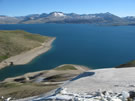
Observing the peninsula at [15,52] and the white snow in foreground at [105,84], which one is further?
the peninsula at [15,52]

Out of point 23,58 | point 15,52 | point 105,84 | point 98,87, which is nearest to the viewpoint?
point 98,87

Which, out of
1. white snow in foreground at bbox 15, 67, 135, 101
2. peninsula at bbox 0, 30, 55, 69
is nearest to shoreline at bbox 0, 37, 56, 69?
peninsula at bbox 0, 30, 55, 69

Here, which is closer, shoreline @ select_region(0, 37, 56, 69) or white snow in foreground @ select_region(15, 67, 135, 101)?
white snow in foreground @ select_region(15, 67, 135, 101)

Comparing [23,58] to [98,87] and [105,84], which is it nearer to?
[105,84]

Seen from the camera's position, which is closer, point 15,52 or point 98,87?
point 98,87

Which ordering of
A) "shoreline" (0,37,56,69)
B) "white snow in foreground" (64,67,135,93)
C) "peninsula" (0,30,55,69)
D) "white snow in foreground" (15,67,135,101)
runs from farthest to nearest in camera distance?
"peninsula" (0,30,55,69) → "shoreline" (0,37,56,69) → "white snow in foreground" (64,67,135,93) → "white snow in foreground" (15,67,135,101)

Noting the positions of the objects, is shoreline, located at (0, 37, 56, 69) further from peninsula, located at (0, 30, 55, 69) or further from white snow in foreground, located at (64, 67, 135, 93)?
white snow in foreground, located at (64, 67, 135, 93)

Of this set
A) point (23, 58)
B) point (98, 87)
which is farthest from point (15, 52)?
point (98, 87)

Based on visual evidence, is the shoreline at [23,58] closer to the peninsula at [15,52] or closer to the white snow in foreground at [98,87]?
the peninsula at [15,52]

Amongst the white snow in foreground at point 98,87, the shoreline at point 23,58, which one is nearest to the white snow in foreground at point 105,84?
the white snow in foreground at point 98,87

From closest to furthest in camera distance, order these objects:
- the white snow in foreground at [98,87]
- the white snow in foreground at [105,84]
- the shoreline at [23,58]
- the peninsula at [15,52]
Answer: the white snow in foreground at [98,87], the white snow in foreground at [105,84], the shoreline at [23,58], the peninsula at [15,52]

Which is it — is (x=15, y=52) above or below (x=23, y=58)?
above

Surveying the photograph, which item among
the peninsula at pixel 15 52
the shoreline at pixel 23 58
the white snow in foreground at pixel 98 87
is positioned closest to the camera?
the white snow in foreground at pixel 98 87

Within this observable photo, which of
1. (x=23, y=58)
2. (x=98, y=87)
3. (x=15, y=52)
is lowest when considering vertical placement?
(x=23, y=58)
